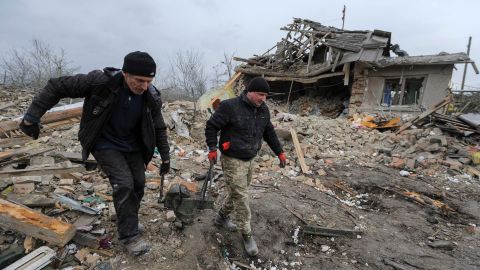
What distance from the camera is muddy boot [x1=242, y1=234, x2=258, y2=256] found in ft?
11.8

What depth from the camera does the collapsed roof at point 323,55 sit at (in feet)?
41.3

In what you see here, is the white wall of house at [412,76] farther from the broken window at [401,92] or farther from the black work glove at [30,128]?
the black work glove at [30,128]

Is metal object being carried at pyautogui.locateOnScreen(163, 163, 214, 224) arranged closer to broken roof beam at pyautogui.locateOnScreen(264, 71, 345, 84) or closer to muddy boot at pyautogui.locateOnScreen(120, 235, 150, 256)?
muddy boot at pyautogui.locateOnScreen(120, 235, 150, 256)

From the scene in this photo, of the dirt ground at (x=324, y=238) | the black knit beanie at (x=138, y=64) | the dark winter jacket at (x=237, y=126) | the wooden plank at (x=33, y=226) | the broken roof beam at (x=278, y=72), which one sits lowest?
the dirt ground at (x=324, y=238)

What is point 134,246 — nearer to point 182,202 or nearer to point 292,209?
point 182,202

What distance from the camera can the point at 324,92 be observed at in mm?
15875

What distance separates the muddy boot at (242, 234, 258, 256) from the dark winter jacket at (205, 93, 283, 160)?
0.93m

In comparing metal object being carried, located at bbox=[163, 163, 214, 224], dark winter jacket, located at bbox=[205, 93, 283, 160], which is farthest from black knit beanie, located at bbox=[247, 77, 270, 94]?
metal object being carried, located at bbox=[163, 163, 214, 224]

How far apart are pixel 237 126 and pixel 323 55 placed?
47.8 ft

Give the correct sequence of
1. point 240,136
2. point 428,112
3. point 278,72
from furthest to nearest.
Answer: point 278,72 → point 428,112 → point 240,136

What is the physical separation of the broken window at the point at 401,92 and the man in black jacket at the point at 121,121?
1251 centimetres

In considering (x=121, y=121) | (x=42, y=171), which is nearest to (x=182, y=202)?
(x=121, y=121)

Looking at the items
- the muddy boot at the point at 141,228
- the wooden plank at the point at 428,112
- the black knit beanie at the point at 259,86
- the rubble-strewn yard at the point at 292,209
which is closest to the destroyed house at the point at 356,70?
the wooden plank at the point at 428,112

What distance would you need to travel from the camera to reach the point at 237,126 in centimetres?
341
